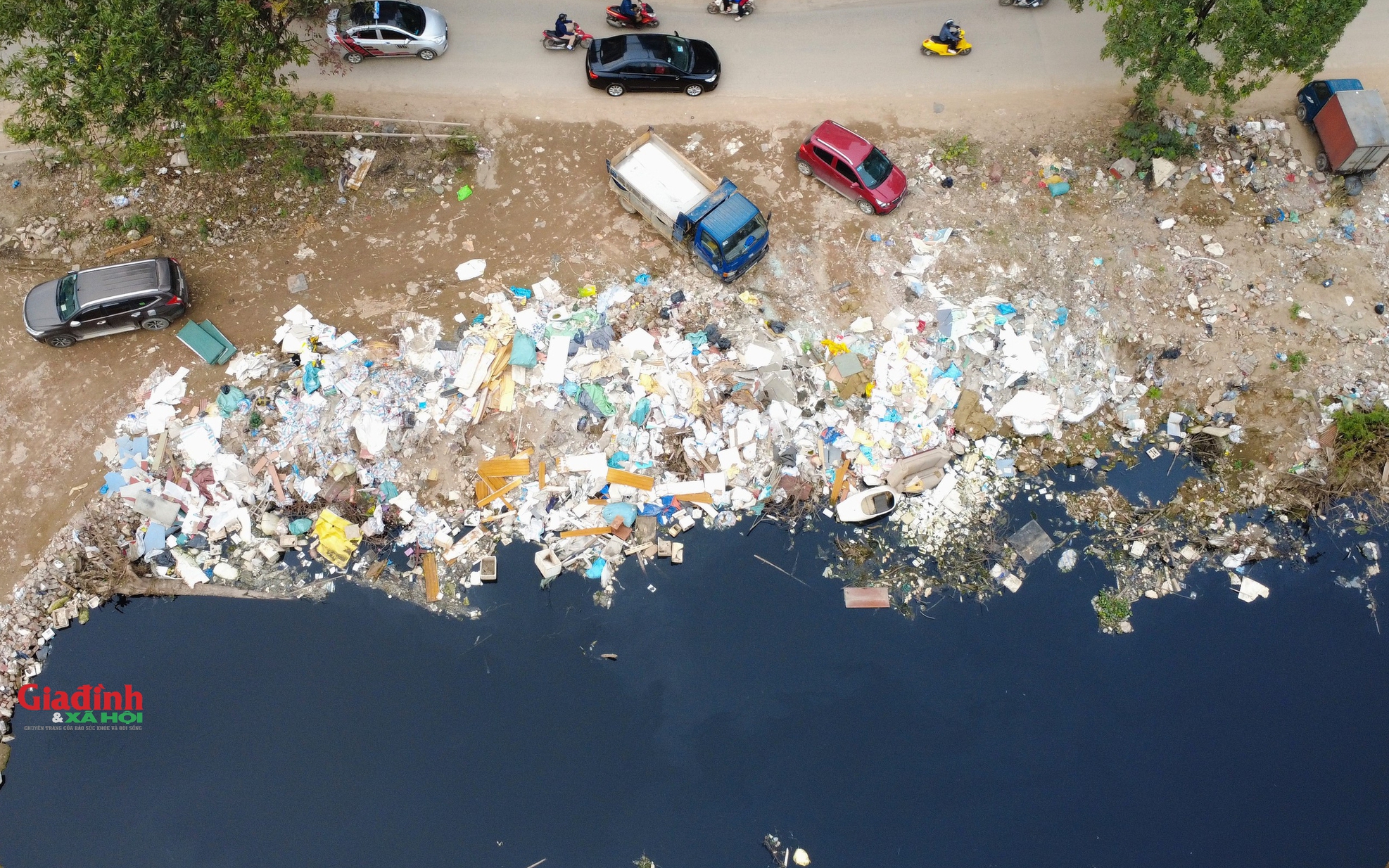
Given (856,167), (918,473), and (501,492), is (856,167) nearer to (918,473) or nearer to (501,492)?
(918,473)

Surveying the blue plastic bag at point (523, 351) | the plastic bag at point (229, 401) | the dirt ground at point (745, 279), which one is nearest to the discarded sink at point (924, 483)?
the dirt ground at point (745, 279)

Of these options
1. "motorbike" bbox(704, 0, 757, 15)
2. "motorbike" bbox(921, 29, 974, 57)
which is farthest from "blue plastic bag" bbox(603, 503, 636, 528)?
"motorbike" bbox(921, 29, 974, 57)

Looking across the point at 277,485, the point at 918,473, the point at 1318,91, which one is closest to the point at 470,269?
the point at 277,485

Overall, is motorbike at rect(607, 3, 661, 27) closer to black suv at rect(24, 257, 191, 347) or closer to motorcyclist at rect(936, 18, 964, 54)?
motorcyclist at rect(936, 18, 964, 54)

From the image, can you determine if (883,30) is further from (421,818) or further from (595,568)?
(421,818)

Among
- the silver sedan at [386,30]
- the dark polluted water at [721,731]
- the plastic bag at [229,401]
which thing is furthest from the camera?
the silver sedan at [386,30]

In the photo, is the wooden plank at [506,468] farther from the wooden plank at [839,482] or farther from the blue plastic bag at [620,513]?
the wooden plank at [839,482]
